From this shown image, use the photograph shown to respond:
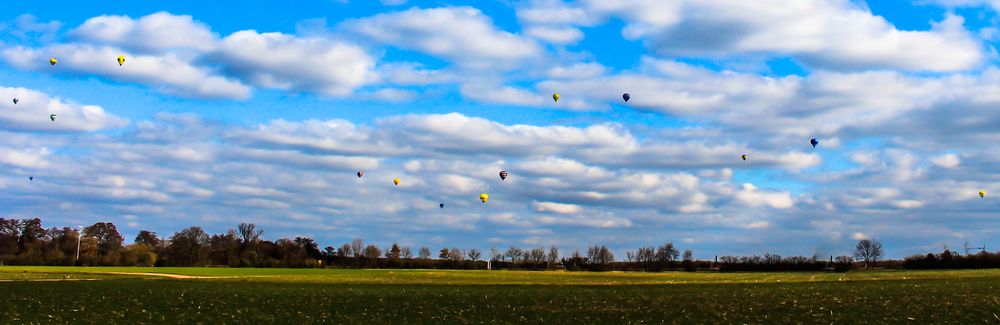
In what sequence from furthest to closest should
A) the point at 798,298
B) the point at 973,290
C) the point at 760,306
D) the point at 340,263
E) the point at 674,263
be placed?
the point at 340,263 → the point at 674,263 → the point at 973,290 → the point at 798,298 → the point at 760,306

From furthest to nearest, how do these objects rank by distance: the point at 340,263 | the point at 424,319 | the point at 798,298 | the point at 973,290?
1. the point at 340,263
2. the point at 973,290
3. the point at 798,298
4. the point at 424,319

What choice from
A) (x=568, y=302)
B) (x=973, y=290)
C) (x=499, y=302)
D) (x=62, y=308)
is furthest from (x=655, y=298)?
(x=62, y=308)

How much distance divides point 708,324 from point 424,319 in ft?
37.8

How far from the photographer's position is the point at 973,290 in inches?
2046

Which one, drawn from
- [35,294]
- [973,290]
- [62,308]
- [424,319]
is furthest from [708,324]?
[35,294]

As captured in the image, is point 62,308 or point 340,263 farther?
point 340,263

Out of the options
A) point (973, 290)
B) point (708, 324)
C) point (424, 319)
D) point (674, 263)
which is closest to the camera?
point (708, 324)

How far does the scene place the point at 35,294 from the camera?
54938 mm

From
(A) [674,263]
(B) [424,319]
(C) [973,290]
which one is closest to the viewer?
(B) [424,319]

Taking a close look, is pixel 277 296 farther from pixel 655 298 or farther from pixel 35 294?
pixel 655 298

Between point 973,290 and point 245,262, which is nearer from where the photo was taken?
point 973,290

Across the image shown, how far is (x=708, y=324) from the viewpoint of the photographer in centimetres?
3459

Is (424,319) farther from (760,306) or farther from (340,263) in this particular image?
(340,263)

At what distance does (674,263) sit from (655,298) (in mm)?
131727
